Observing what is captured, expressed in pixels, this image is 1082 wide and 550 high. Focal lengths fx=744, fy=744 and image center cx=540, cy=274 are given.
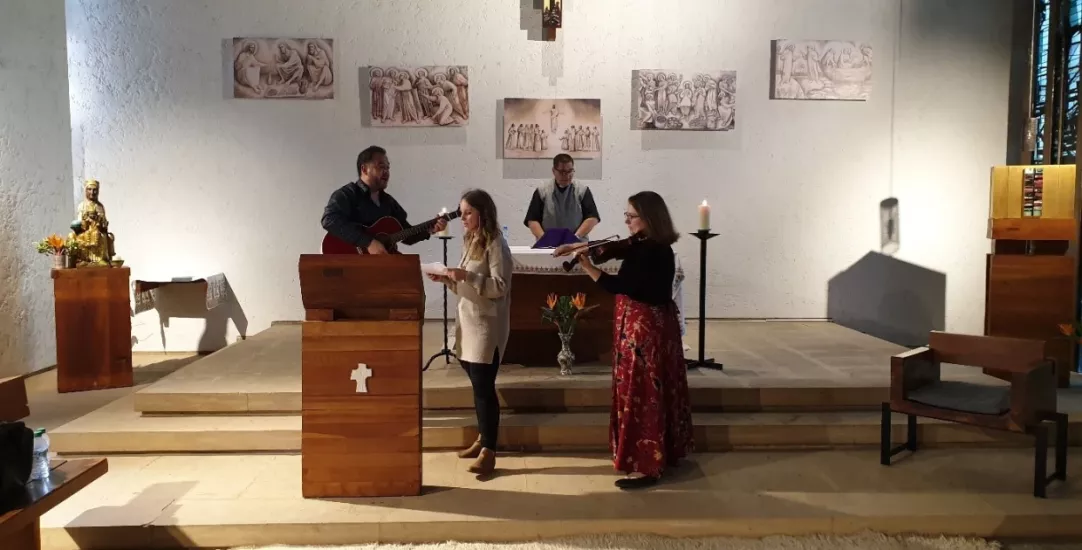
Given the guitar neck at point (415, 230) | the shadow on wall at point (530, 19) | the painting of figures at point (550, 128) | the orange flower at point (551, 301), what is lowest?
the orange flower at point (551, 301)

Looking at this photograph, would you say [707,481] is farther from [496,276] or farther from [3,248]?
[3,248]

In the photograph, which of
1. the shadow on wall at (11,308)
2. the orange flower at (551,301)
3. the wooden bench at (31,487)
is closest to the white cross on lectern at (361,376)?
the wooden bench at (31,487)

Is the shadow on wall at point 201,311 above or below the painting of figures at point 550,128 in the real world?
below

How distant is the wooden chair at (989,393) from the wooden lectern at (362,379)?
8.12 ft

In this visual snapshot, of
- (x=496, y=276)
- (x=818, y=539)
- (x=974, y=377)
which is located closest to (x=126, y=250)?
(x=496, y=276)

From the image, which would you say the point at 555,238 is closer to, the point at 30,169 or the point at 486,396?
the point at 486,396

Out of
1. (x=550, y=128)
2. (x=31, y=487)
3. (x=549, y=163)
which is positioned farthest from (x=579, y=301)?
(x=31, y=487)

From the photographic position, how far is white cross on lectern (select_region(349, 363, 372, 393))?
345 centimetres

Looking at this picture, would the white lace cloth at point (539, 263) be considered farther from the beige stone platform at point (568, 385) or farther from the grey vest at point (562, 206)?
the grey vest at point (562, 206)

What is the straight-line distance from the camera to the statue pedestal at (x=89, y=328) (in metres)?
5.63

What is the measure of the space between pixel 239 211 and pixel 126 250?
111cm

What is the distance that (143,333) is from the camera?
712cm

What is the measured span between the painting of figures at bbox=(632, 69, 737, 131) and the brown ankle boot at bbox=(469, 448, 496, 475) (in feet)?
14.0

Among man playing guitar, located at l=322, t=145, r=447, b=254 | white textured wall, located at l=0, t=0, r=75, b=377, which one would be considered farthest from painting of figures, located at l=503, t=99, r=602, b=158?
white textured wall, located at l=0, t=0, r=75, b=377
